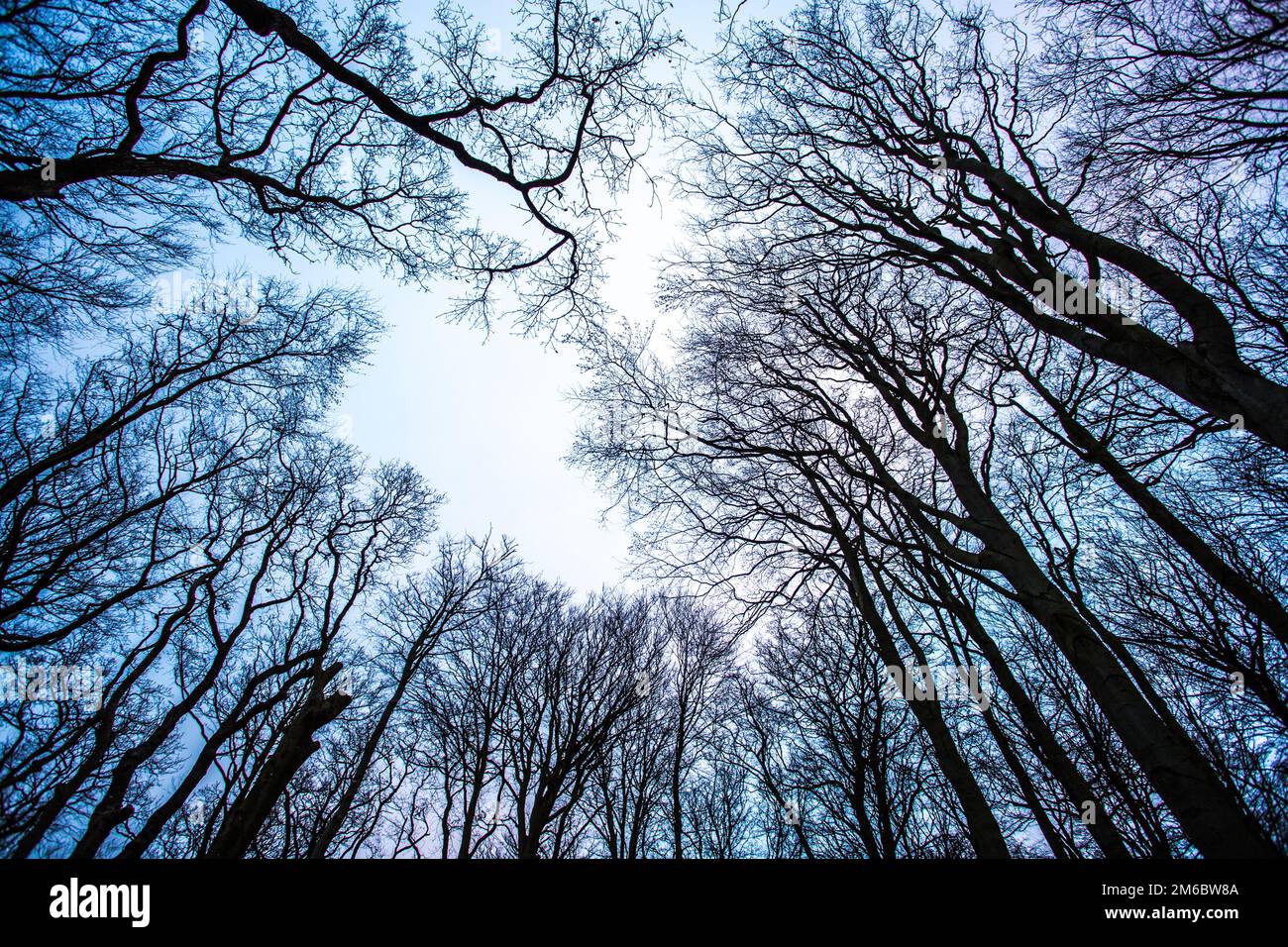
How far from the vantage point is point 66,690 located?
8172 millimetres

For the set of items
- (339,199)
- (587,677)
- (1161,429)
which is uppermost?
(339,199)

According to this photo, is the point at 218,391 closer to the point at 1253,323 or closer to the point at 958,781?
the point at 958,781

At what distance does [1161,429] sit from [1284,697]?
5098 mm

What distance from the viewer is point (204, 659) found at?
32.2ft

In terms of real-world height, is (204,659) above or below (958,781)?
above

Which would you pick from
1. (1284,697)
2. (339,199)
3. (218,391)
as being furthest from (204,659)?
(1284,697)
